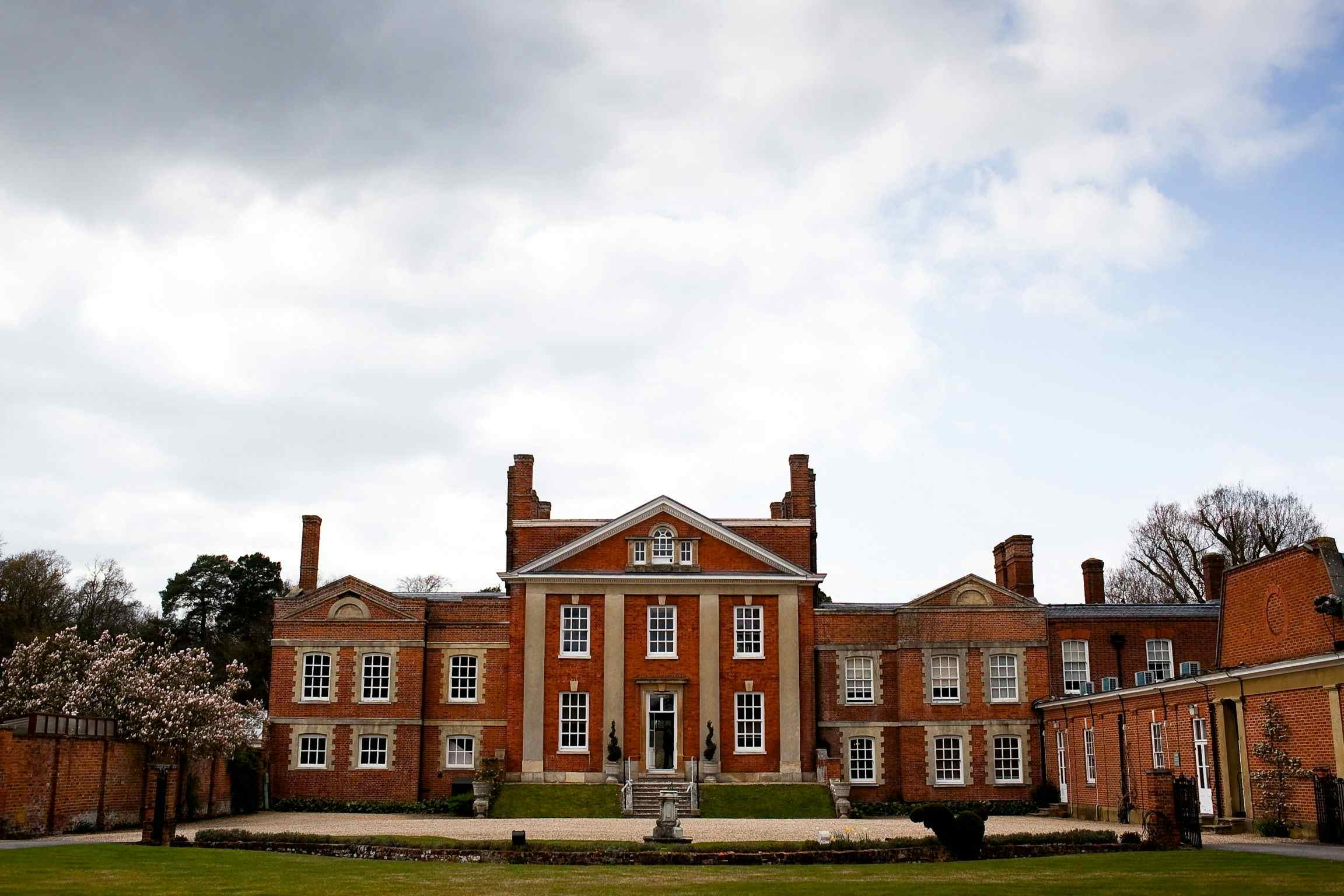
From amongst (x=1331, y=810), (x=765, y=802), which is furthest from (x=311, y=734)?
(x=1331, y=810)

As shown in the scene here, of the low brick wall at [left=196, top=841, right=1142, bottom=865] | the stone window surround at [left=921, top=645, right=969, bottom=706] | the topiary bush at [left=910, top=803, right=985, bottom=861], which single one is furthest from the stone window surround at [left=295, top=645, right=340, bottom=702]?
the topiary bush at [left=910, top=803, right=985, bottom=861]

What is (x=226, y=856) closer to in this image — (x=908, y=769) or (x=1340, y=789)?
(x=1340, y=789)

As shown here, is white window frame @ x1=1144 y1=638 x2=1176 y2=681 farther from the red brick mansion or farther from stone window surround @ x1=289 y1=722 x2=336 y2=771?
stone window surround @ x1=289 y1=722 x2=336 y2=771

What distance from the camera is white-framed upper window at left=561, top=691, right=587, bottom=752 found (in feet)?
137

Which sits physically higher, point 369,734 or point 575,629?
point 575,629

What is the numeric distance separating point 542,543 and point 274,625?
378 inches

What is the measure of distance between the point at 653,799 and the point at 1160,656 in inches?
717

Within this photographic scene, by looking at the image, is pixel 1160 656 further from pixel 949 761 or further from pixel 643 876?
pixel 643 876

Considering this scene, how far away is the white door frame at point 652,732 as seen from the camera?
137ft

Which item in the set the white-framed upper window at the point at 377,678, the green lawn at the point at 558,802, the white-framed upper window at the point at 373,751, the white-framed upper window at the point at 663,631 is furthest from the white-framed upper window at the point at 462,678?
the white-framed upper window at the point at 663,631

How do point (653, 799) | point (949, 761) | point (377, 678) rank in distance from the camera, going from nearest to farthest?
point (653, 799) < point (949, 761) < point (377, 678)

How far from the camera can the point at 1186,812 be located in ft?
70.8

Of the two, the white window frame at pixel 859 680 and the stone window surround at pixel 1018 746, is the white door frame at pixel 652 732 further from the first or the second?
the stone window surround at pixel 1018 746

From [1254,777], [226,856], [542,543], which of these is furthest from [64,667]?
[1254,777]
